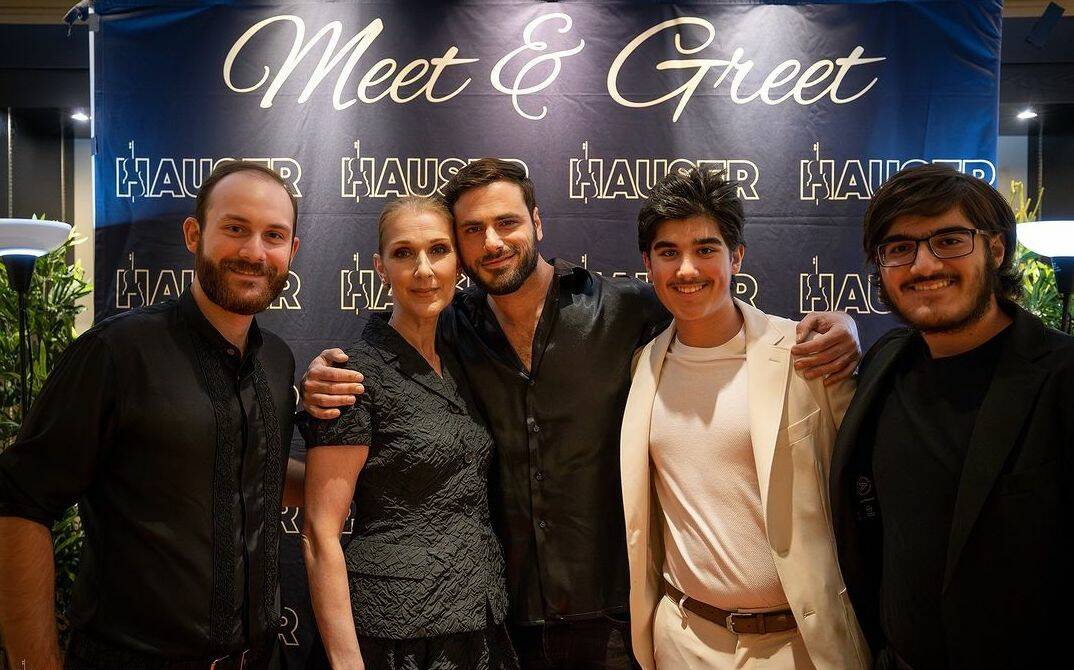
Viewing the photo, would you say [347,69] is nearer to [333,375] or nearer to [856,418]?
[333,375]

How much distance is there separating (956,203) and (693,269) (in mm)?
703

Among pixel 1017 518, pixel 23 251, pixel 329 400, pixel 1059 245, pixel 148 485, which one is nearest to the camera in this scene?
pixel 1017 518

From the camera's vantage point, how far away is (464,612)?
83.7 inches

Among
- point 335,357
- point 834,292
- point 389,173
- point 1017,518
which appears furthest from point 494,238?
point 834,292

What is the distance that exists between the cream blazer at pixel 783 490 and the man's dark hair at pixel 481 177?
732 millimetres

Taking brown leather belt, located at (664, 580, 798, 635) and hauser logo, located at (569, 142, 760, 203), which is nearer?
brown leather belt, located at (664, 580, 798, 635)

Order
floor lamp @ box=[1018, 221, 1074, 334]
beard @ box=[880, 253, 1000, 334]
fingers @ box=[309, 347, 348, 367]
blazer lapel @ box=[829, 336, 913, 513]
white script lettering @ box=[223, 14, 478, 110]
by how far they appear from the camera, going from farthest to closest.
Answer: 1. floor lamp @ box=[1018, 221, 1074, 334]
2. white script lettering @ box=[223, 14, 478, 110]
3. fingers @ box=[309, 347, 348, 367]
4. blazer lapel @ box=[829, 336, 913, 513]
5. beard @ box=[880, 253, 1000, 334]

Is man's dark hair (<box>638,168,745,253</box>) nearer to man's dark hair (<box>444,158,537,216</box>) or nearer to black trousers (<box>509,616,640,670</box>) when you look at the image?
man's dark hair (<box>444,158,537,216</box>)

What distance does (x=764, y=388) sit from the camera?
2172 millimetres

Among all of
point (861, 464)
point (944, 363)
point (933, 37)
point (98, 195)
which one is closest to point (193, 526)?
point (861, 464)

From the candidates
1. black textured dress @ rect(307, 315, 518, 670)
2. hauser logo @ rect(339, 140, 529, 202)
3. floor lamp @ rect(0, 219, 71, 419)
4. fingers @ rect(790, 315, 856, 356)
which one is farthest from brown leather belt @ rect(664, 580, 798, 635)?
floor lamp @ rect(0, 219, 71, 419)

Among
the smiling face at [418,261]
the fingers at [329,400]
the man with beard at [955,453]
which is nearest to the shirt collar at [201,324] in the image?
the fingers at [329,400]

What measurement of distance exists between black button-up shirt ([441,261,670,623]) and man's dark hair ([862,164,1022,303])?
0.97 meters

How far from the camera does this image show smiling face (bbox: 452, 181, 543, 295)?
96.7 inches
